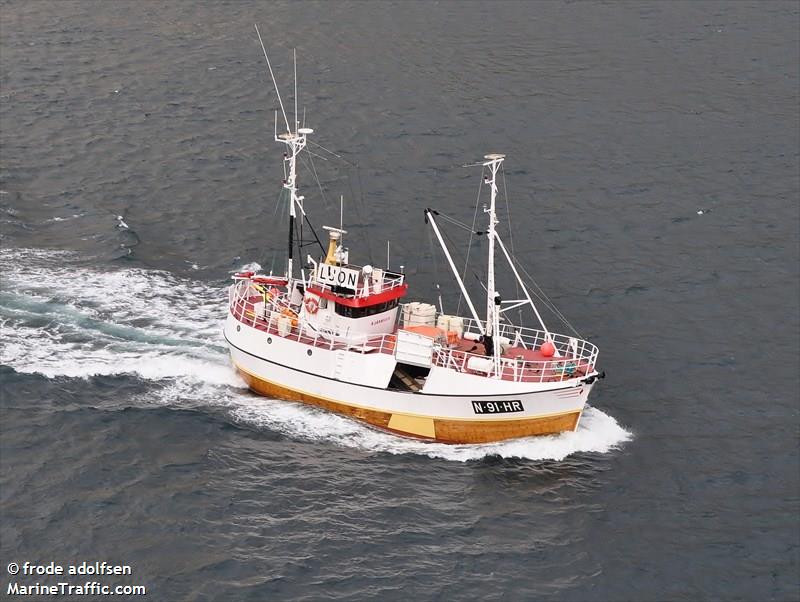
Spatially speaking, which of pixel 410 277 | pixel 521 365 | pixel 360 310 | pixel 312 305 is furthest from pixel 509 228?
pixel 521 365

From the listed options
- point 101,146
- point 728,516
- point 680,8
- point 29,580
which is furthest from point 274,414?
point 680,8

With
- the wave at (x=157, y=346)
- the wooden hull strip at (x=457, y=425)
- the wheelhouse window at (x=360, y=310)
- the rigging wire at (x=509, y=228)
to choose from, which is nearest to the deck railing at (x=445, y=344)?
the wheelhouse window at (x=360, y=310)

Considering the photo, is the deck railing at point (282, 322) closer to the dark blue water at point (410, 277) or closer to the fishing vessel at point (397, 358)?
the fishing vessel at point (397, 358)

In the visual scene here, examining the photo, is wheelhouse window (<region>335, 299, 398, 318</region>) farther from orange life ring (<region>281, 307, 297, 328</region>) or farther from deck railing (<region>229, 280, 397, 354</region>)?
orange life ring (<region>281, 307, 297, 328</region>)

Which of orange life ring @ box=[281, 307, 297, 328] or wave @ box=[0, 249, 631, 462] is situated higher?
orange life ring @ box=[281, 307, 297, 328]

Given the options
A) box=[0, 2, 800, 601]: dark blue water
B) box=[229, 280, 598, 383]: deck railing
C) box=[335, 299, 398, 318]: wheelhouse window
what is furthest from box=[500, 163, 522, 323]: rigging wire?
box=[335, 299, 398, 318]: wheelhouse window

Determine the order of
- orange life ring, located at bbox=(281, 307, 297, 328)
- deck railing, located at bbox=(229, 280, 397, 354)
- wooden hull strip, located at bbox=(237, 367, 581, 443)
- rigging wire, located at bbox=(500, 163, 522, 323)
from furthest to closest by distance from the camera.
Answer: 1. rigging wire, located at bbox=(500, 163, 522, 323)
2. orange life ring, located at bbox=(281, 307, 297, 328)
3. deck railing, located at bbox=(229, 280, 397, 354)
4. wooden hull strip, located at bbox=(237, 367, 581, 443)

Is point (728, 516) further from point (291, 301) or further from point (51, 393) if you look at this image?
point (51, 393)

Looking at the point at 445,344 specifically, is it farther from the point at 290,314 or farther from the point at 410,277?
the point at 410,277

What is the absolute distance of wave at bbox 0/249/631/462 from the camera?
55.5m

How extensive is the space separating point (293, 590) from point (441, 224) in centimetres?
3605

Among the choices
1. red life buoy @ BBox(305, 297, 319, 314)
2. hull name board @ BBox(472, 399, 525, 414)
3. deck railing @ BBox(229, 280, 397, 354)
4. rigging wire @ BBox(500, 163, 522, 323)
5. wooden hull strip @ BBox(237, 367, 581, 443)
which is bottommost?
wooden hull strip @ BBox(237, 367, 581, 443)

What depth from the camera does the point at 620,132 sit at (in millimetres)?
87375

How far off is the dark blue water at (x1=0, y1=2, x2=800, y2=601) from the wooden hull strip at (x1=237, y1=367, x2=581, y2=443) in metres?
0.84
